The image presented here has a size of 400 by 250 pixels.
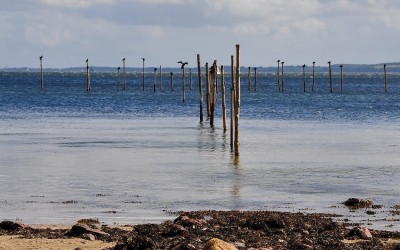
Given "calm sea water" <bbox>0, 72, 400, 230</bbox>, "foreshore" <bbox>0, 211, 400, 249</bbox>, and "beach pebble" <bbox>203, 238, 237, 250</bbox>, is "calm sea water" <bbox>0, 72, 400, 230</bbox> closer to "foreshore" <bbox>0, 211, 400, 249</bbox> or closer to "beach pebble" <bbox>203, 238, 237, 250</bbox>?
"foreshore" <bbox>0, 211, 400, 249</bbox>

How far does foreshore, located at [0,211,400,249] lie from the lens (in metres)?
15.7

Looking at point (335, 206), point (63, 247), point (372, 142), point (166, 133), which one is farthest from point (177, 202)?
point (166, 133)

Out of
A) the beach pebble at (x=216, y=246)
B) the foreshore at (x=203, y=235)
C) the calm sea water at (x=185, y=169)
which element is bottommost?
the calm sea water at (x=185, y=169)

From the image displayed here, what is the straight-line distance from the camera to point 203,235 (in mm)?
16562

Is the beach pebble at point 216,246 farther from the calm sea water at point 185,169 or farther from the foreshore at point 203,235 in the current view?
the calm sea water at point 185,169

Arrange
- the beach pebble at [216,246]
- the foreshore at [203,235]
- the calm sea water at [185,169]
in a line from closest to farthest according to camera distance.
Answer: the beach pebble at [216,246], the foreshore at [203,235], the calm sea water at [185,169]

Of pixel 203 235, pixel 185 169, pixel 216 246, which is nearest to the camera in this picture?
pixel 216 246

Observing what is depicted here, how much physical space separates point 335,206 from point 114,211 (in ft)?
17.1

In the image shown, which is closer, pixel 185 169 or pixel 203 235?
pixel 203 235

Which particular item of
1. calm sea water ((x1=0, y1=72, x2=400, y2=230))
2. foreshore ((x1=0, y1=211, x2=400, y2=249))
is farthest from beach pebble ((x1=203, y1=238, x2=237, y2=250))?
calm sea water ((x1=0, y1=72, x2=400, y2=230))

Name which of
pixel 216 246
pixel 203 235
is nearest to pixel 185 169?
pixel 203 235

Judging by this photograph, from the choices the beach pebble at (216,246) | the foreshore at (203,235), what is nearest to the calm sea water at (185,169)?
the foreshore at (203,235)

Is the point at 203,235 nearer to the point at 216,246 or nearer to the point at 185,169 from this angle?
the point at 216,246

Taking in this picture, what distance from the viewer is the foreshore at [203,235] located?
15.7m
